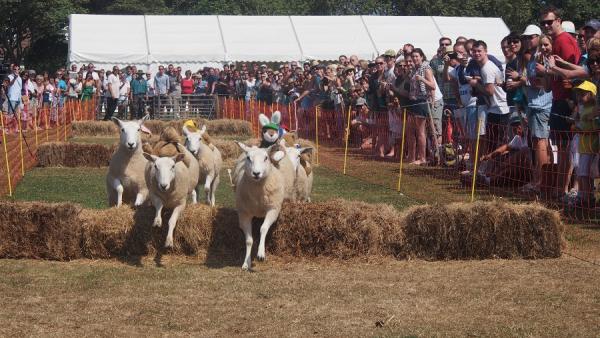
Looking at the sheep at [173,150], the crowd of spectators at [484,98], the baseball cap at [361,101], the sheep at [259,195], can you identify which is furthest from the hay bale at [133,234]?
the baseball cap at [361,101]

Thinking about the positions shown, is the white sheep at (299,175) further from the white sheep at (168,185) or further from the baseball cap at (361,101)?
the baseball cap at (361,101)

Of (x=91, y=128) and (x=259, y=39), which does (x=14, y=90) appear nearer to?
(x=91, y=128)

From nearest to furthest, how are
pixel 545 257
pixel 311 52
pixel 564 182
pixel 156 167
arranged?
1. pixel 545 257
2. pixel 156 167
3. pixel 564 182
4. pixel 311 52

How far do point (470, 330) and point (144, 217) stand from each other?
5.09 m

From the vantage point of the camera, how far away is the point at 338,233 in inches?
457

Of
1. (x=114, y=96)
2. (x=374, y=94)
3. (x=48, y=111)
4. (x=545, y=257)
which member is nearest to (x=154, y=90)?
(x=114, y=96)

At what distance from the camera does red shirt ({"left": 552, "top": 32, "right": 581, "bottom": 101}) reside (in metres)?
14.1

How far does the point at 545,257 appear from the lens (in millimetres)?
11359

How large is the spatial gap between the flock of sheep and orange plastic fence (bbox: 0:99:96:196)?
12.1 ft

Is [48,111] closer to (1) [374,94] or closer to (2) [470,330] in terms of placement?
(1) [374,94]

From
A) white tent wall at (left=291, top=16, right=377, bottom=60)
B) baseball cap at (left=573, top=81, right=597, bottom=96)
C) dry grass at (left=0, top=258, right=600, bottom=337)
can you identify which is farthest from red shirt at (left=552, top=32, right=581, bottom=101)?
white tent wall at (left=291, top=16, right=377, bottom=60)

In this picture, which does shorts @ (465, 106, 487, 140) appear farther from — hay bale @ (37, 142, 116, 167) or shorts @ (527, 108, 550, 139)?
hay bale @ (37, 142, 116, 167)

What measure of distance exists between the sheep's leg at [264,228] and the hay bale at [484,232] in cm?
153

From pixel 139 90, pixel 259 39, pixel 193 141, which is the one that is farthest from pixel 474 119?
pixel 259 39
